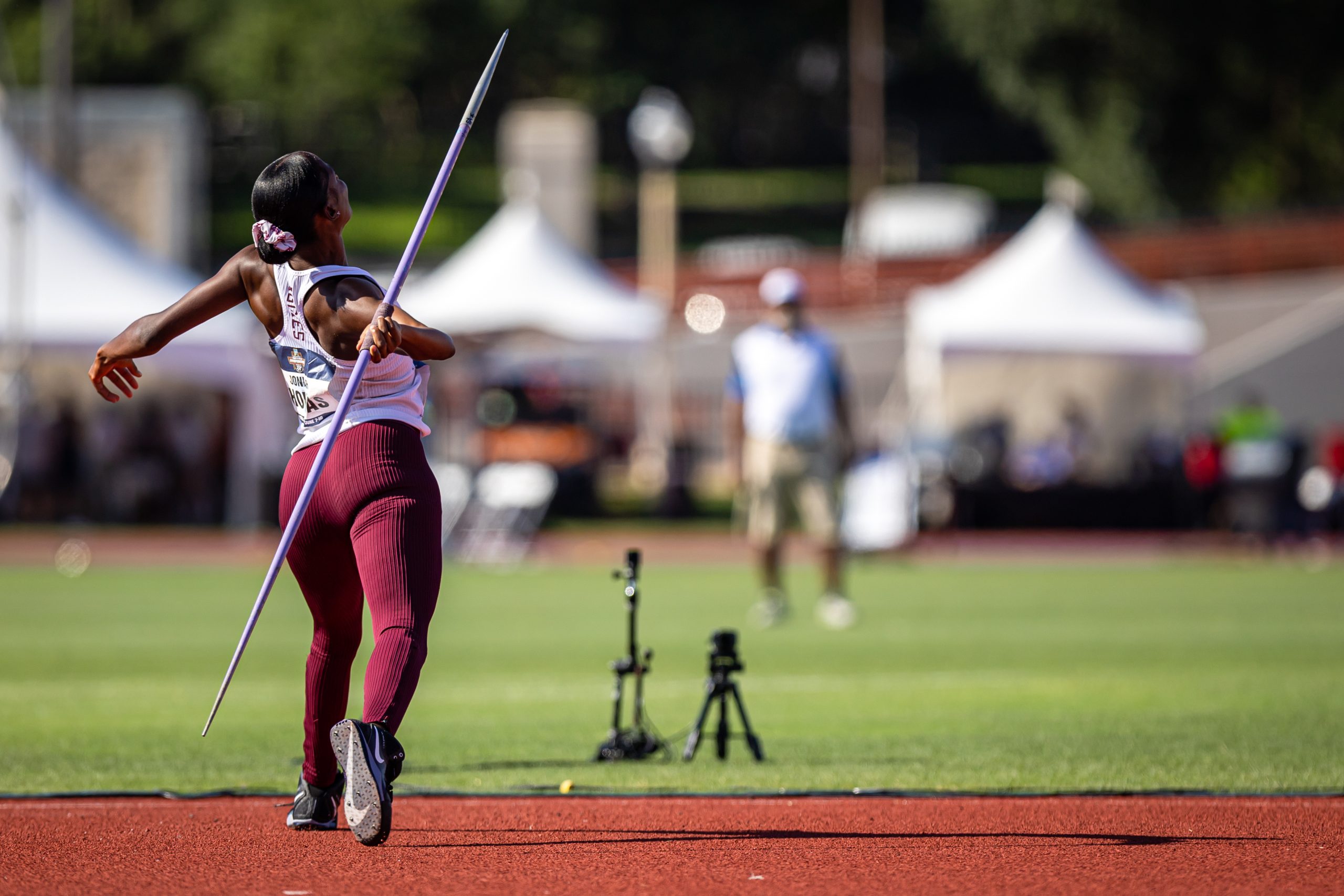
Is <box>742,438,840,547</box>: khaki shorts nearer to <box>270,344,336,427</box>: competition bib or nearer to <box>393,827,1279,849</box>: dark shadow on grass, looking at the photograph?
<box>393,827,1279,849</box>: dark shadow on grass

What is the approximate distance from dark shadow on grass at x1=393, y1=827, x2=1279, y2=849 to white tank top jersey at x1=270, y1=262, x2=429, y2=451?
4.38 feet

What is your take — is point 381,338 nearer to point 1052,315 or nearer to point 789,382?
point 789,382

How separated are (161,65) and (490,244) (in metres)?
44.2

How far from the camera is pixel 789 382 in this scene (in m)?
13.7

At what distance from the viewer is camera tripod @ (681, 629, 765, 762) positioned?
7.44 metres

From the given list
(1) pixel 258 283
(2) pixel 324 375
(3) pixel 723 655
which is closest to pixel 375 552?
(2) pixel 324 375

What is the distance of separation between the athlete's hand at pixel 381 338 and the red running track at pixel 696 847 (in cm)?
145

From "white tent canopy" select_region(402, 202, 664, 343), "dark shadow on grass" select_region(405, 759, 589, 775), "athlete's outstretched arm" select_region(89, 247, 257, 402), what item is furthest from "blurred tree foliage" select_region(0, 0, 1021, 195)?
"athlete's outstretched arm" select_region(89, 247, 257, 402)

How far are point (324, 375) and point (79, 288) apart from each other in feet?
62.9

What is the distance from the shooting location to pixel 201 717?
30.2ft

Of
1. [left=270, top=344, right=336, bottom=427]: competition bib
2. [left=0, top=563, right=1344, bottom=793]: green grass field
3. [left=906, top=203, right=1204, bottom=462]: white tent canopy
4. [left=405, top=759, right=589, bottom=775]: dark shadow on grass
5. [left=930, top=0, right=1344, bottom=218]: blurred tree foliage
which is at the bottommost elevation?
[left=405, top=759, right=589, bottom=775]: dark shadow on grass

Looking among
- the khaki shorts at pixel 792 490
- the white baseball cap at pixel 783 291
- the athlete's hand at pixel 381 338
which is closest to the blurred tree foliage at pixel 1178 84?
the white baseball cap at pixel 783 291

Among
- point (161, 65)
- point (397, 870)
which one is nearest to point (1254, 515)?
point (397, 870)

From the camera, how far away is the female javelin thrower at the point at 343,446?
211 inches
